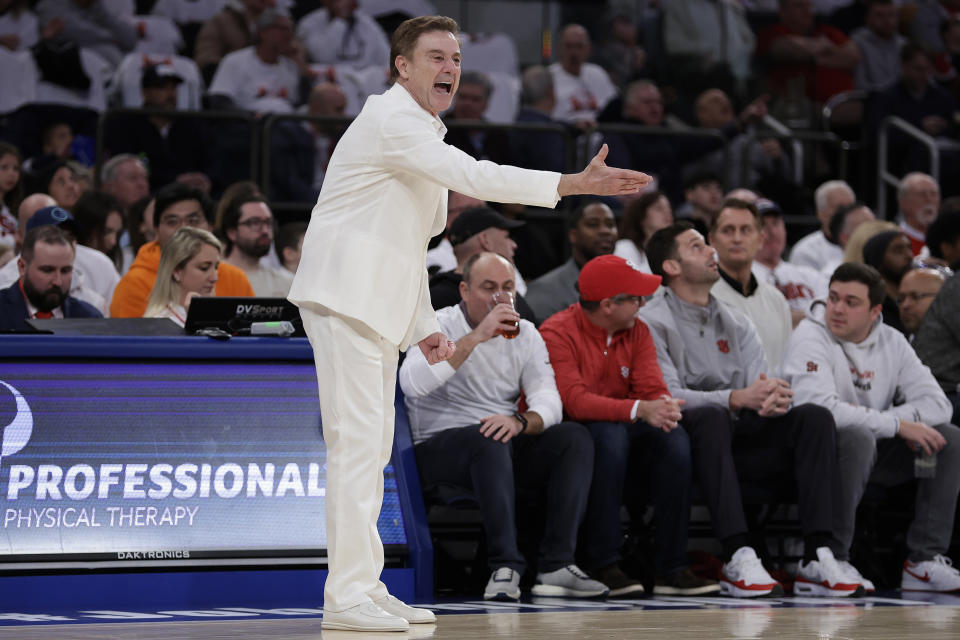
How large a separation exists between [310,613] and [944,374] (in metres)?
4.09

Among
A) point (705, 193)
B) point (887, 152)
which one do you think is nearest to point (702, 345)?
point (705, 193)

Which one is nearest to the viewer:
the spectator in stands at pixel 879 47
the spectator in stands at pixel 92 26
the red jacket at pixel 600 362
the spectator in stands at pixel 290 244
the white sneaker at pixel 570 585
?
the white sneaker at pixel 570 585

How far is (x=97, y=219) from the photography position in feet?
28.2

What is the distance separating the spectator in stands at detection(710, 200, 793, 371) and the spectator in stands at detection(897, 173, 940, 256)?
3138mm

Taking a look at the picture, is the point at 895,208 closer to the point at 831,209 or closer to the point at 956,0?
the point at 831,209

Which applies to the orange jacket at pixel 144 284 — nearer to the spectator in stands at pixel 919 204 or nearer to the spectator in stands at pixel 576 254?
the spectator in stands at pixel 576 254

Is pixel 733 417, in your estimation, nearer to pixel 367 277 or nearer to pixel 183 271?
pixel 183 271

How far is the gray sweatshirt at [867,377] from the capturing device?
712cm

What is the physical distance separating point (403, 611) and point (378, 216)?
1.37 metres

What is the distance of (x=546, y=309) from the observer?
26.7 feet

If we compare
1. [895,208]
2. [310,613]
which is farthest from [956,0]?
[310,613]

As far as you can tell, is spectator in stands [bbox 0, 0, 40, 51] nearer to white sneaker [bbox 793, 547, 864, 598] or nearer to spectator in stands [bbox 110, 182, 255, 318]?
spectator in stands [bbox 110, 182, 255, 318]

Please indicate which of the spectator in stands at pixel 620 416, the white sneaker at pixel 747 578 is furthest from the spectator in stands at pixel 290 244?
the white sneaker at pixel 747 578

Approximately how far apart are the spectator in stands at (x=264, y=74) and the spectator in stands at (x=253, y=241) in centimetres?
314
